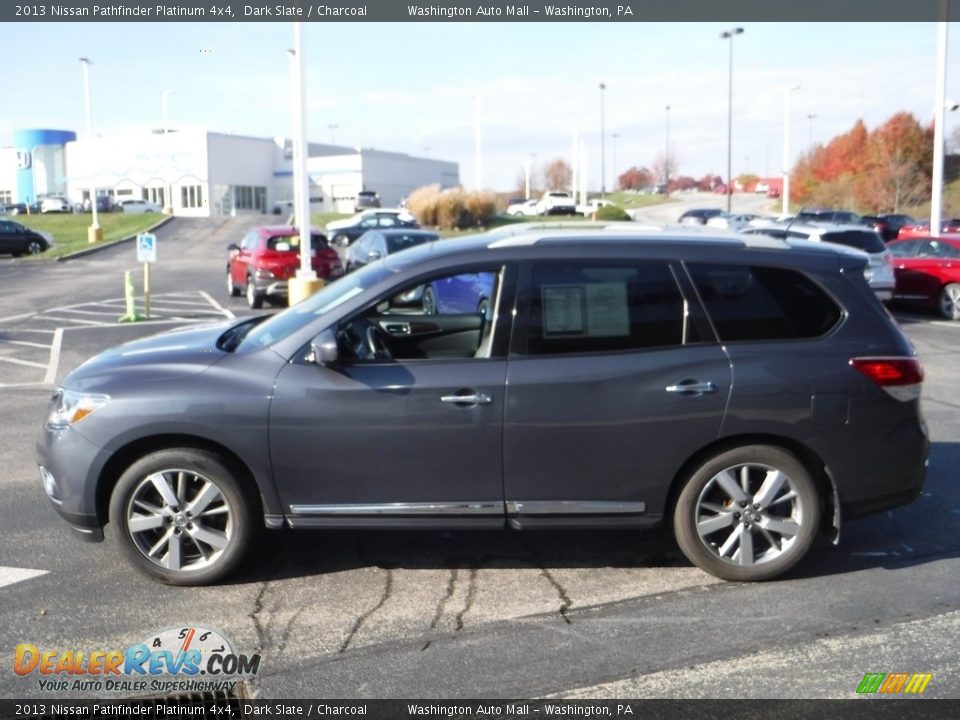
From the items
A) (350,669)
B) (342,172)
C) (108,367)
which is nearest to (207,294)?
(108,367)

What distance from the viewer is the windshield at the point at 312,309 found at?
17.5 feet

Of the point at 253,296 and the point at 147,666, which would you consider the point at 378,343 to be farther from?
the point at 253,296

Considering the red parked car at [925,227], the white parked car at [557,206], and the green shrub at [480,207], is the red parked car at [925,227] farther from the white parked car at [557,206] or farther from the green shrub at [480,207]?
the white parked car at [557,206]

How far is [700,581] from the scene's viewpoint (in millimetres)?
5359

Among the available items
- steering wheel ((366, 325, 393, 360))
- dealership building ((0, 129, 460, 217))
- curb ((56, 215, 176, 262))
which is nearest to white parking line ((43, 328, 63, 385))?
steering wheel ((366, 325, 393, 360))

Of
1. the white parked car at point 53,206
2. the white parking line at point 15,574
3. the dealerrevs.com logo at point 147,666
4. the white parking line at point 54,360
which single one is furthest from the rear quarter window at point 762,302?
the white parked car at point 53,206

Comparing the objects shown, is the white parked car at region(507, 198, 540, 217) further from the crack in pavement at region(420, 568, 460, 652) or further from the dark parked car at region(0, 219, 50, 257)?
the crack in pavement at region(420, 568, 460, 652)

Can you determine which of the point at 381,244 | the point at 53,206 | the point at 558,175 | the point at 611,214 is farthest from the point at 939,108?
the point at 558,175

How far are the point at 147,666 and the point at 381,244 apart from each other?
16.8m

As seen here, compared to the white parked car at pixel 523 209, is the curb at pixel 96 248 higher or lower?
lower

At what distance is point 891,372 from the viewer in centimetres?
526

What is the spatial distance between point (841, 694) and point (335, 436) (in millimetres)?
2597

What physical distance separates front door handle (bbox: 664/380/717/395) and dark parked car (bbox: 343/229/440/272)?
15287mm

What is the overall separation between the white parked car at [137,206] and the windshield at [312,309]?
67762 millimetres
